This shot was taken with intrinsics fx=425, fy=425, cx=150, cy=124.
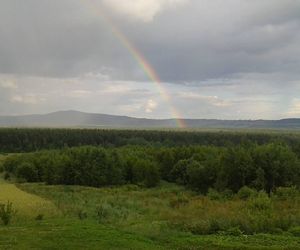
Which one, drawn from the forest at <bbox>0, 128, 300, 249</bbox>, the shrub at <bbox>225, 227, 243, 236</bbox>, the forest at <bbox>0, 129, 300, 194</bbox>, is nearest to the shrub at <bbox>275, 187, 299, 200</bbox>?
the forest at <bbox>0, 128, 300, 249</bbox>

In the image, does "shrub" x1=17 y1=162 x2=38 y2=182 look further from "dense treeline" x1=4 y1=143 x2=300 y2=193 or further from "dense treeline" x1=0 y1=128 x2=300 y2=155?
"dense treeline" x1=0 y1=128 x2=300 y2=155

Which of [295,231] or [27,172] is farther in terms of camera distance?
[27,172]

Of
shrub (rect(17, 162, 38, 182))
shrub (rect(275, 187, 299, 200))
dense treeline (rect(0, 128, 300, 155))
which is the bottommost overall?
shrub (rect(17, 162, 38, 182))

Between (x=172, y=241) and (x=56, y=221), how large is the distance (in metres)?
9.72

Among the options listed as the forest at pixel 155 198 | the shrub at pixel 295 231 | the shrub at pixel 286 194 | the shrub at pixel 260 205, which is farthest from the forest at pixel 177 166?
the shrub at pixel 295 231

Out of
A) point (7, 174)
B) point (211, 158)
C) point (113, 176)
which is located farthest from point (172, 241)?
point (7, 174)

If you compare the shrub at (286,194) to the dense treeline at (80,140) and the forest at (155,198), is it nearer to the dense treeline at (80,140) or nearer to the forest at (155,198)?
the forest at (155,198)

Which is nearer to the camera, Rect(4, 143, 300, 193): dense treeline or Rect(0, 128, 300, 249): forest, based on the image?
Rect(0, 128, 300, 249): forest

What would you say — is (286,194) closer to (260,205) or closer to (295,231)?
(260,205)

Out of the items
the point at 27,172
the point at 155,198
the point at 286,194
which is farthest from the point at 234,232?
the point at 27,172

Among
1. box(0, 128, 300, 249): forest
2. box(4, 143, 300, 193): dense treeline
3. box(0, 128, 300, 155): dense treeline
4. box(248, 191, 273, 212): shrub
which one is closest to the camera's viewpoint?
box(0, 128, 300, 249): forest

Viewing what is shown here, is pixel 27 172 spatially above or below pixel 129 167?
below

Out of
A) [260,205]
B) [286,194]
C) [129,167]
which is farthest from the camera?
[129,167]

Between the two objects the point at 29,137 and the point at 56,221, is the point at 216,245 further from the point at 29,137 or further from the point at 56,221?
the point at 29,137
